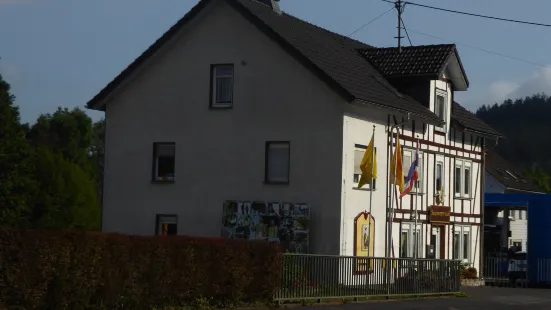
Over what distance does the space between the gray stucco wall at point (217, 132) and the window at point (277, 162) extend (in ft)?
0.79

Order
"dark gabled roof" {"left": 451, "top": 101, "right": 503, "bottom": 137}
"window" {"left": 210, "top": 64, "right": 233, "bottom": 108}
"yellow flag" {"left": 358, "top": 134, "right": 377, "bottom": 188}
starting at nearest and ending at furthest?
1. "yellow flag" {"left": 358, "top": 134, "right": 377, "bottom": 188}
2. "window" {"left": 210, "top": 64, "right": 233, "bottom": 108}
3. "dark gabled roof" {"left": 451, "top": 101, "right": 503, "bottom": 137}

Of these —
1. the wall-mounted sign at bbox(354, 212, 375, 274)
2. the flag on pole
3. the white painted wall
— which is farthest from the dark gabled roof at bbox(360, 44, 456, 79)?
the wall-mounted sign at bbox(354, 212, 375, 274)

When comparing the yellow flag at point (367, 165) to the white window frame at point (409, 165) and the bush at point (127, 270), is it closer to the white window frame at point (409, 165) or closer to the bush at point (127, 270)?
the white window frame at point (409, 165)

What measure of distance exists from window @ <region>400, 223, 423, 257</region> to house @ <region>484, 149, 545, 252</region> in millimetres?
17787

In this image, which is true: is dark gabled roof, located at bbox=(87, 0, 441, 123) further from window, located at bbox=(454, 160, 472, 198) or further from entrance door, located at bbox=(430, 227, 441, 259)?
window, located at bbox=(454, 160, 472, 198)

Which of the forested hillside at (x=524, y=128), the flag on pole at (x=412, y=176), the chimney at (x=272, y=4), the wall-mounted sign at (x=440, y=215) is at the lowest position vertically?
the wall-mounted sign at (x=440, y=215)

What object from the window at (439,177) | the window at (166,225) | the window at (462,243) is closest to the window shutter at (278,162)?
→ the window at (166,225)

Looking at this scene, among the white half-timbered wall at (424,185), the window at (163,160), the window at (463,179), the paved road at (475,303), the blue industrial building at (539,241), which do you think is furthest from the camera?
the window at (463,179)

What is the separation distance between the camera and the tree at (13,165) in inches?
2731

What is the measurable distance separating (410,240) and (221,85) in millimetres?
9080

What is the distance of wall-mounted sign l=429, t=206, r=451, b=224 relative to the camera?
40.2 metres

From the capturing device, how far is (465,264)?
142 ft

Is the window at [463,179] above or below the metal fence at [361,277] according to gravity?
above

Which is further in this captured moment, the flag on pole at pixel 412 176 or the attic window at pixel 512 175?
the attic window at pixel 512 175
